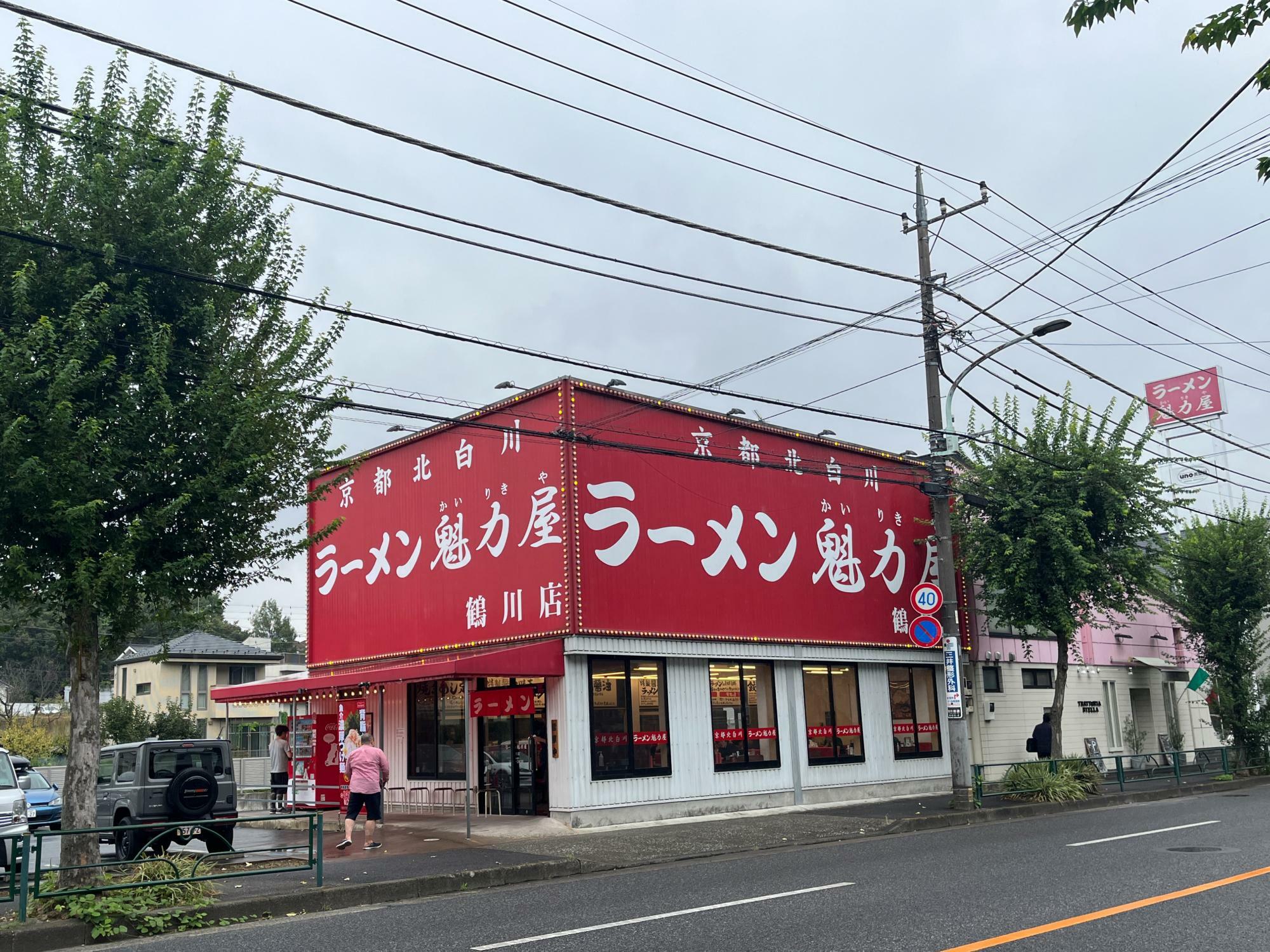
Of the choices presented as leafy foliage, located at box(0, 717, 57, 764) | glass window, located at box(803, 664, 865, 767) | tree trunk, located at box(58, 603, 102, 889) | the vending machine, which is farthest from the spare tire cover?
leafy foliage, located at box(0, 717, 57, 764)

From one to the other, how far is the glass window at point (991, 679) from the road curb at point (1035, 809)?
4.99 meters

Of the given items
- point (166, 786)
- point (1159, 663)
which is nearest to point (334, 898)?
point (166, 786)

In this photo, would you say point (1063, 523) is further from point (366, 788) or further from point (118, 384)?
point (118, 384)

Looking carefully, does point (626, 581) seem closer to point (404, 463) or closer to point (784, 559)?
point (784, 559)

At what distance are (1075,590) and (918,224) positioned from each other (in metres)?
9.06

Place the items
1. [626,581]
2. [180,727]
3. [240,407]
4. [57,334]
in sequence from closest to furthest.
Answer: [57,334], [240,407], [626,581], [180,727]

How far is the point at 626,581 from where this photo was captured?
64.5 ft

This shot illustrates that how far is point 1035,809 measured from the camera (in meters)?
19.9

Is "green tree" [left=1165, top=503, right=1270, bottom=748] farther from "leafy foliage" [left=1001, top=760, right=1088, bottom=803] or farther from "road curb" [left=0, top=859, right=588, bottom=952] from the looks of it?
"road curb" [left=0, top=859, right=588, bottom=952]

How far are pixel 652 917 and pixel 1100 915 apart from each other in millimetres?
3845

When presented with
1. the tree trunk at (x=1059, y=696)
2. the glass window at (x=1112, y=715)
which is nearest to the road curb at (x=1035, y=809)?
the tree trunk at (x=1059, y=696)

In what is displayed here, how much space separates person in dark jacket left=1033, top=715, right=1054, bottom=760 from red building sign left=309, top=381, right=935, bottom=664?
3803 mm

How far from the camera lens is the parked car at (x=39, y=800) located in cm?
1980

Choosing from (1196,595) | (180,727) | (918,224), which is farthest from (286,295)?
(180,727)
